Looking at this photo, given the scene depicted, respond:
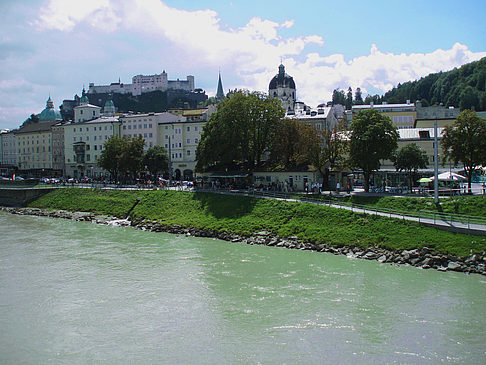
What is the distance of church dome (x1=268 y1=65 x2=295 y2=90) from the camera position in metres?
128

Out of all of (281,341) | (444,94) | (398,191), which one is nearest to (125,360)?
(281,341)

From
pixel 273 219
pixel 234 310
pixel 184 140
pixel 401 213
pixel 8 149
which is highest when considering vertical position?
pixel 8 149

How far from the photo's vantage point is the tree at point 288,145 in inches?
2025

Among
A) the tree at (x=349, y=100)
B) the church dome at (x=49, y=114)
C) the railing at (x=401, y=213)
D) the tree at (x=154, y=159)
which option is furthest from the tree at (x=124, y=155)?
the tree at (x=349, y=100)

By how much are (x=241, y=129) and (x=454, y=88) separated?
10594 centimetres

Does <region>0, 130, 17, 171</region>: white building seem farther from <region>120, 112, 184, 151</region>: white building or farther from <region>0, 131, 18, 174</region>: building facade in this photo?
<region>120, 112, 184, 151</region>: white building

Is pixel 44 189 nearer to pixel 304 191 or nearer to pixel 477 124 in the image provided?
pixel 304 191

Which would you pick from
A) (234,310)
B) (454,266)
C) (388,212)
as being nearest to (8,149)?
(388,212)

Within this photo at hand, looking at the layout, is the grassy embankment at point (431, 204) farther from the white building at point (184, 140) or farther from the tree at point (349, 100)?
the tree at point (349, 100)

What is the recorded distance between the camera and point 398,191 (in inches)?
1686

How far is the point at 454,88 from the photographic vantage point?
436ft

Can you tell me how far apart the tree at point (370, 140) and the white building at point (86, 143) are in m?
55.4

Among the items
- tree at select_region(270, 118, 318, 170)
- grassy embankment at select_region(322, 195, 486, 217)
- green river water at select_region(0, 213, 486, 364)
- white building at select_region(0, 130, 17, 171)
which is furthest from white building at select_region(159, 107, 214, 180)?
white building at select_region(0, 130, 17, 171)

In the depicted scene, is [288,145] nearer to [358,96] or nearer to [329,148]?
[329,148]
